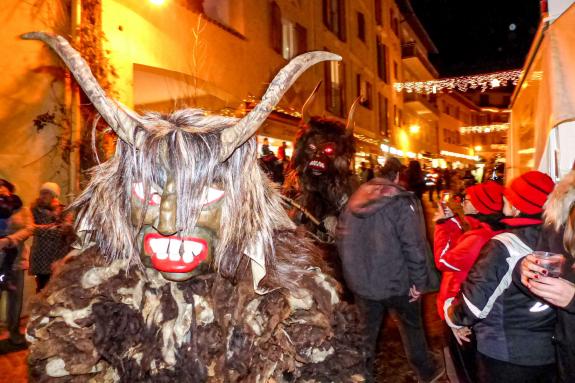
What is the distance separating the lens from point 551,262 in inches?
81.4

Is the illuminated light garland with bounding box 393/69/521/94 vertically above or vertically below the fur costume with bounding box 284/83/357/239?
above

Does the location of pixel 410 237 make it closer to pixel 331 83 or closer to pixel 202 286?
pixel 202 286

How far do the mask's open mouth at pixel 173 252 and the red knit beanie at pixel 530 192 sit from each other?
6.08 feet

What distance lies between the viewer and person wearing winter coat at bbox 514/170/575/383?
6.84ft

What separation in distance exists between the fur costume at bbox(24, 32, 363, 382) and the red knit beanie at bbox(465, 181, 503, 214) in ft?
6.60

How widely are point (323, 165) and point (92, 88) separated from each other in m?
3.23

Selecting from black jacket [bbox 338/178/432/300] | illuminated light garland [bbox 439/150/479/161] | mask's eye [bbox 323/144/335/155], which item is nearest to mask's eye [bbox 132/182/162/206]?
black jacket [bbox 338/178/432/300]

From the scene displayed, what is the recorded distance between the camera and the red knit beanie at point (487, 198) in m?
3.36

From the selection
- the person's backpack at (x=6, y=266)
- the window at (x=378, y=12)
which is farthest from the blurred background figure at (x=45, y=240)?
the window at (x=378, y=12)

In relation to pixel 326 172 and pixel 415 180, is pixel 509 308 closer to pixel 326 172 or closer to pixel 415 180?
pixel 326 172

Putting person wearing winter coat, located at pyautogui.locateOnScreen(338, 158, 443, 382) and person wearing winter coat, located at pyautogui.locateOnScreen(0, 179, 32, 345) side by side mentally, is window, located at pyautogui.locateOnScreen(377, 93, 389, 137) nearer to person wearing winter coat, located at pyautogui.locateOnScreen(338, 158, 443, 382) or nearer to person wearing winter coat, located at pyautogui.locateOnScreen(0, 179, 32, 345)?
person wearing winter coat, located at pyautogui.locateOnScreen(0, 179, 32, 345)

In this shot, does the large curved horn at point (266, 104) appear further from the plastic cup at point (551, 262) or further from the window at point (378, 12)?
the window at point (378, 12)

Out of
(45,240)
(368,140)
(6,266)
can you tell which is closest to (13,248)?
(6,266)

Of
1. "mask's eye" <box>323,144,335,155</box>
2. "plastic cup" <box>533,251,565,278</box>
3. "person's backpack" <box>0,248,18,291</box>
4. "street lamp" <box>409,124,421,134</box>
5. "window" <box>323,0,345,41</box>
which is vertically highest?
"window" <box>323,0,345,41</box>
